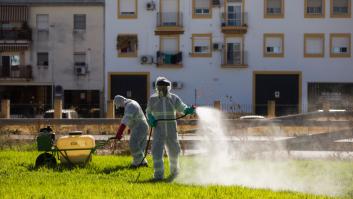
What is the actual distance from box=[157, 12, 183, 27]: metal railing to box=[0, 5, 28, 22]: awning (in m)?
9.69

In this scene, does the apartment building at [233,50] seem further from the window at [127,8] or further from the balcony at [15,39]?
the balcony at [15,39]

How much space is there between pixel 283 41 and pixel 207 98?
678cm

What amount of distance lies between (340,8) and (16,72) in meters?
23.7

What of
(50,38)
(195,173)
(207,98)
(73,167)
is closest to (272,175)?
(195,173)

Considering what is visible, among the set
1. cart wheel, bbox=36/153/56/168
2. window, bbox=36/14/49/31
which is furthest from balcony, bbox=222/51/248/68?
cart wheel, bbox=36/153/56/168

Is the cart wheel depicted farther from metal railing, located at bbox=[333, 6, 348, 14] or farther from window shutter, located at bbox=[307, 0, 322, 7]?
metal railing, located at bbox=[333, 6, 348, 14]

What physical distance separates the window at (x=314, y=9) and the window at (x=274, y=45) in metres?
2.46

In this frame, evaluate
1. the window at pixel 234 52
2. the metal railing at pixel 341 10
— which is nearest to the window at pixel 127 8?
the window at pixel 234 52

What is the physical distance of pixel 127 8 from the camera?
156ft

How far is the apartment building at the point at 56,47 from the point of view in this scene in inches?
1864

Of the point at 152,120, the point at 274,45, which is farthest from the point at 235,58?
the point at 152,120

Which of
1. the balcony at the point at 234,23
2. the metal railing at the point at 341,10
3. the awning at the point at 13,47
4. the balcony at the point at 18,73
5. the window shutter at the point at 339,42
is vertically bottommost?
the balcony at the point at 18,73

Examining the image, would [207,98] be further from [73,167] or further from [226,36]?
[73,167]

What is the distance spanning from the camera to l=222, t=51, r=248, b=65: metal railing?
46906 mm
